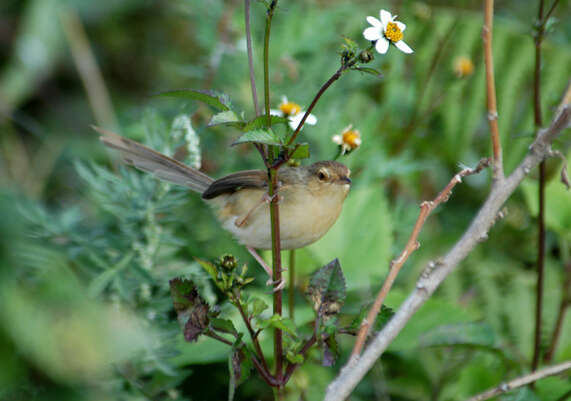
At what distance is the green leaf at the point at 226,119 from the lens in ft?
3.35

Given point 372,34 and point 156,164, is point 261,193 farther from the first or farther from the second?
point 372,34

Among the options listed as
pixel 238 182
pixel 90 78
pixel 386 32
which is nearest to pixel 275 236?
pixel 386 32

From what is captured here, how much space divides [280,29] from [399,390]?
174 cm

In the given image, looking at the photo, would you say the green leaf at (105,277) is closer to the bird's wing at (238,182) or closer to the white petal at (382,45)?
the bird's wing at (238,182)

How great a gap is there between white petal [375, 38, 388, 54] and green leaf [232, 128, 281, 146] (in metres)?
0.27

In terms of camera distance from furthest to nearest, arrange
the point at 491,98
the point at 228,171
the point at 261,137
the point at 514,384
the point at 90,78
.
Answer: the point at 90,78 → the point at 228,171 → the point at 491,98 → the point at 514,384 → the point at 261,137

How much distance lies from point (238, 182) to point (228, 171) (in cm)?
84

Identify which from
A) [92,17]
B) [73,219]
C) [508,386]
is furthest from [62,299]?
[92,17]

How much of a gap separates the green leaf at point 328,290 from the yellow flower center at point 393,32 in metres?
0.45

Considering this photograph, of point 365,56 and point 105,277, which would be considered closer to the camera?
point 365,56

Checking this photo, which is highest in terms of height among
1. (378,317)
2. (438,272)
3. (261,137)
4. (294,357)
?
(261,137)

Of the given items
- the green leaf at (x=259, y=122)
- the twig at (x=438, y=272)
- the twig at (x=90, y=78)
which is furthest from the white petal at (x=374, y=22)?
the twig at (x=90, y=78)

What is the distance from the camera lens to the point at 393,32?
1189mm

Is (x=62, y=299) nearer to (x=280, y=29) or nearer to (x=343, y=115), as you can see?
(x=343, y=115)
